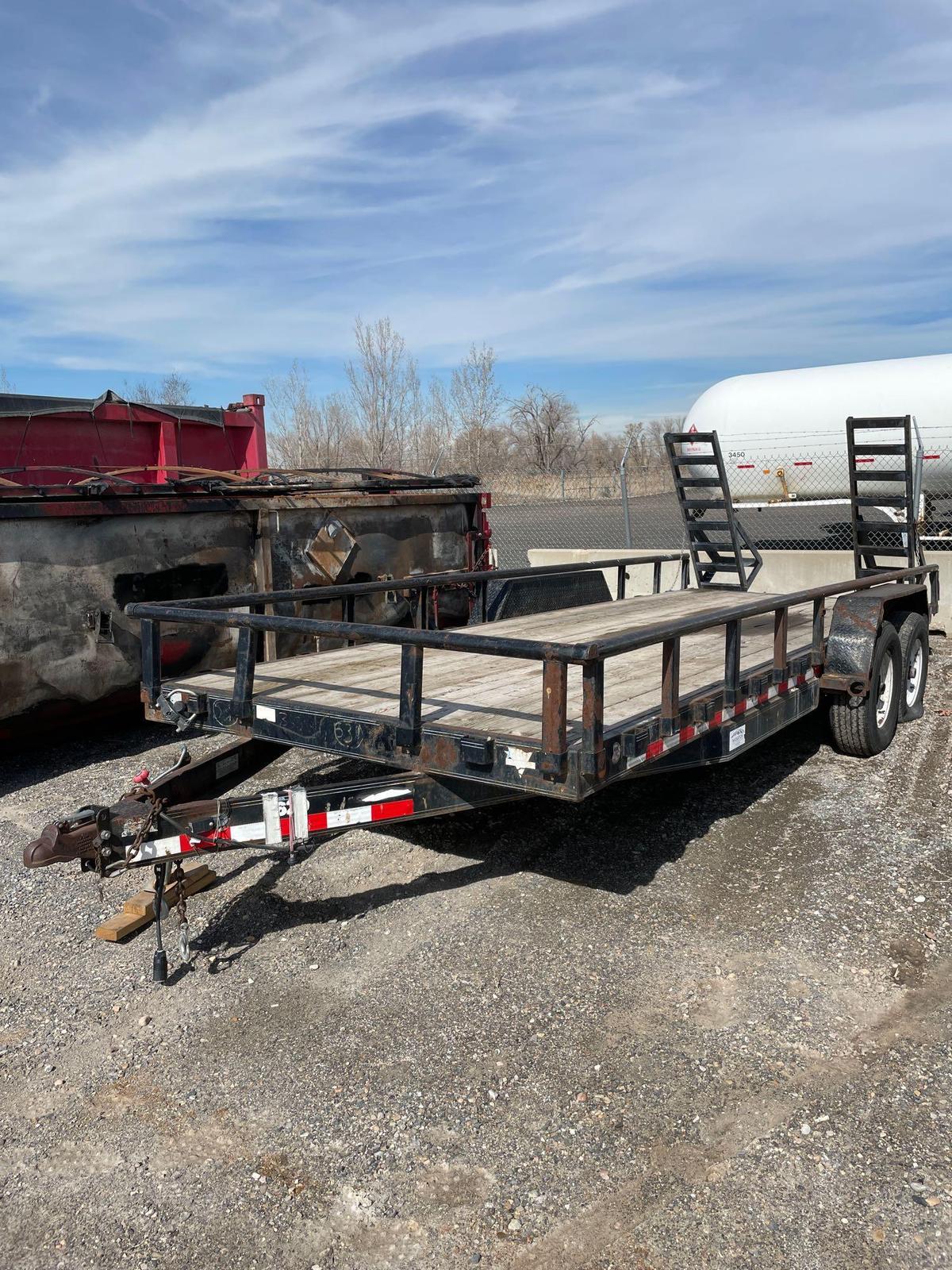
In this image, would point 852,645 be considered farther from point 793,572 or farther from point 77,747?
point 793,572

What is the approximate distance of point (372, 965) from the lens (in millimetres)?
3834

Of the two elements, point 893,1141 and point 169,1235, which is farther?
point 893,1141

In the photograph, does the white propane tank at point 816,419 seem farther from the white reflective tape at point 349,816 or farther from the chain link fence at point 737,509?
the white reflective tape at point 349,816

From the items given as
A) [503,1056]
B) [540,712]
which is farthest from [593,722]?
[503,1056]

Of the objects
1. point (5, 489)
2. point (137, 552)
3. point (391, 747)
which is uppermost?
point (5, 489)

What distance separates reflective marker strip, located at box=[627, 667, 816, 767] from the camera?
368cm

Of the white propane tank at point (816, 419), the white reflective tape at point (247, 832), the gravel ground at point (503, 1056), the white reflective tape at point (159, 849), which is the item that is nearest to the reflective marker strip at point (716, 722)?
the gravel ground at point (503, 1056)

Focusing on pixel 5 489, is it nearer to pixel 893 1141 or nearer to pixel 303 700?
pixel 303 700

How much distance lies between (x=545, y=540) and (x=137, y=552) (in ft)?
49.9

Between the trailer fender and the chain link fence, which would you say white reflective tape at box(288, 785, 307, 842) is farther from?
the chain link fence

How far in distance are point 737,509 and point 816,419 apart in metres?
1.88

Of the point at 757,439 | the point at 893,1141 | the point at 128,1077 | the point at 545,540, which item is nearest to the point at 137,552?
the point at 128,1077

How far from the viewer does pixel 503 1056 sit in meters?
3.25

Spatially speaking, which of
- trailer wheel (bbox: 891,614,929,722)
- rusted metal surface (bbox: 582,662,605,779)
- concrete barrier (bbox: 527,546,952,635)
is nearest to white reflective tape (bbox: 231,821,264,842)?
rusted metal surface (bbox: 582,662,605,779)
